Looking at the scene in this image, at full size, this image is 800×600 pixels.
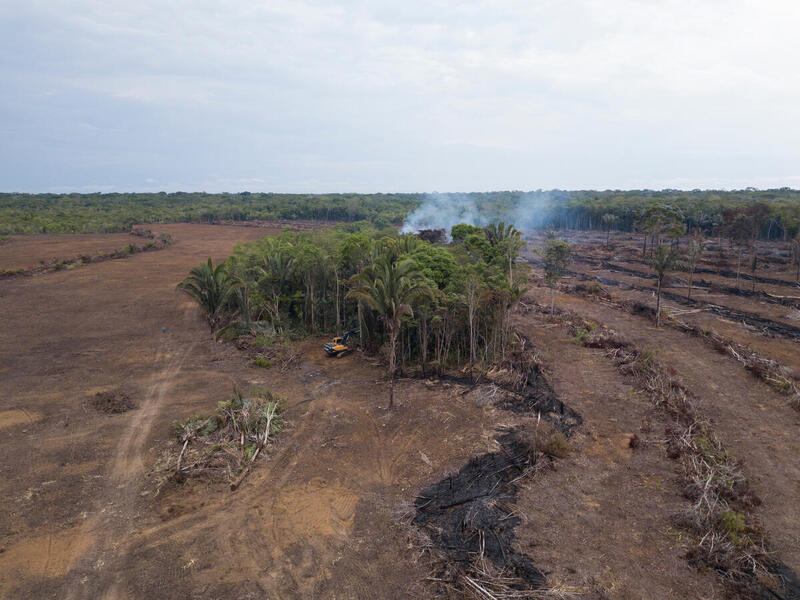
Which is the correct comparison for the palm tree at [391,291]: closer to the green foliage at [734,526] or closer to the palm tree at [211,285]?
the palm tree at [211,285]

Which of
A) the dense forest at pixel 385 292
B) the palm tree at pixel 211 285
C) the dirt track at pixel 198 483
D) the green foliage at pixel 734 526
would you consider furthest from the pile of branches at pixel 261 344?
the green foliage at pixel 734 526

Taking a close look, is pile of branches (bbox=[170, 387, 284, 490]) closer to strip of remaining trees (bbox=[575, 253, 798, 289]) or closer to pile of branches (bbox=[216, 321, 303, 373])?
A: pile of branches (bbox=[216, 321, 303, 373])

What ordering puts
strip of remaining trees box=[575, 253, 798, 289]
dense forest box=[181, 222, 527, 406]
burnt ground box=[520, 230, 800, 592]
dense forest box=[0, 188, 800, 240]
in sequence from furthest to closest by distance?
dense forest box=[0, 188, 800, 240], strip of remaining trees box=[575, 253, 798, 289], dense forest box=[181, 222, 527, 406], burnt ground box=[520, 230, 800, 592]

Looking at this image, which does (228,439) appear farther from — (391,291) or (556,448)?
(556,448)

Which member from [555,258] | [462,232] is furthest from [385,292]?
[462,232]

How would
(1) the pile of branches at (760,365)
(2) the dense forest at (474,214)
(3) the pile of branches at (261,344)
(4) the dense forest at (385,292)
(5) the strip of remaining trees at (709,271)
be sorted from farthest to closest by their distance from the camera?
1. (2) the dense forest at (474,214)
2. (5) the strip of remaining trees at (709,271)
3. (3) the pile of branches at (261,344)
4. (4) the dense forest at (385,292)
5. (1) the pile of branches at (760,365)


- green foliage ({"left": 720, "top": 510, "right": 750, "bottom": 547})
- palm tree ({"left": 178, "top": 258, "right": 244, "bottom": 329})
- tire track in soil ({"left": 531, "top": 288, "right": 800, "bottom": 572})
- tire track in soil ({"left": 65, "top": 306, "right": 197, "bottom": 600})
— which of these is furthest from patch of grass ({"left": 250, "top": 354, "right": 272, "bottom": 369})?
tire track in soil ({"left": 531, "top": 288, "right": 800, "bottom": 572})

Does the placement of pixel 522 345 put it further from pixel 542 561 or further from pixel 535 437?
pixel 542 561

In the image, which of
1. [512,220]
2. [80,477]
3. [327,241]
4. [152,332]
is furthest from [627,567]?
[512,220]
